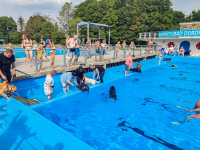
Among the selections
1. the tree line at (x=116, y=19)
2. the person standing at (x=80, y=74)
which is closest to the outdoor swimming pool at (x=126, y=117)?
the person standing at (x=80, y=74)

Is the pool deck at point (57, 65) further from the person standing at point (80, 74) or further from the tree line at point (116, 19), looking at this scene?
the tree line at point (116, 19)

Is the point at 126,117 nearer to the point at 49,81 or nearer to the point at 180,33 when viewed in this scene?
the point at 49,81

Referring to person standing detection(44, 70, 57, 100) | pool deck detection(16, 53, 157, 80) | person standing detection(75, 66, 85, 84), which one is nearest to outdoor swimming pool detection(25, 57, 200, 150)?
person standing detection(44, 70, 57, 100)

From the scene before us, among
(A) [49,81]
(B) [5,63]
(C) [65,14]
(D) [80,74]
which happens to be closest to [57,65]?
(D) [80,74]

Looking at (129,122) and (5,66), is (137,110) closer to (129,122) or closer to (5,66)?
(129,122)

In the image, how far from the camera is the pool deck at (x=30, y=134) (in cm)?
288

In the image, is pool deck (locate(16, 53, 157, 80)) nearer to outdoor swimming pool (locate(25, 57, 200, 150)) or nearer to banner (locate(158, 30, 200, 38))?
outdoor swimming pool (locate(25, 57, 200, 150))

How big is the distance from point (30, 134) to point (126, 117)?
3.47 metres

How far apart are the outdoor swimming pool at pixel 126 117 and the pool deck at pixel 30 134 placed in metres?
1.07

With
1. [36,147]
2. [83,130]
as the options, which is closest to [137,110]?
Result: [83,130]

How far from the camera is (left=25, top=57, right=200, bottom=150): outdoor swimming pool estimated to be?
14.1 ft

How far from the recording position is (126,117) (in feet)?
18.2

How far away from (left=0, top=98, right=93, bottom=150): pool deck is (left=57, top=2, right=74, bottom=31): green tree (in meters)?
39.8

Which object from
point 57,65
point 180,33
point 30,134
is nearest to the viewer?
point 30,134
